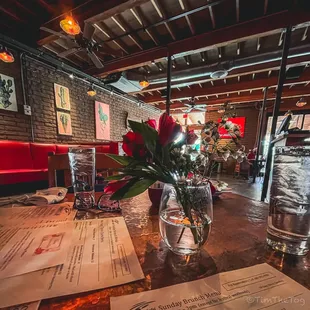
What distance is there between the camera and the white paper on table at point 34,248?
1.00ft

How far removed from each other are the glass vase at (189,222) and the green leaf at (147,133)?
0.11 metres

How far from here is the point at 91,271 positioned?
0.30m

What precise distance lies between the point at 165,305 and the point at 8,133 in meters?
3.59

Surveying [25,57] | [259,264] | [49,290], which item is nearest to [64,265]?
[49,290]

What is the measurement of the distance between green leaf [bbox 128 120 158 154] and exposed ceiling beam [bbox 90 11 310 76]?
A: 2.90m

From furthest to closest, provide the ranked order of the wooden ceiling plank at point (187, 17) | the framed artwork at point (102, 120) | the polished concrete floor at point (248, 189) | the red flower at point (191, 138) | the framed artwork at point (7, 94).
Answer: the framed artwork at point (102, 120), the polished concrete floor at point (248, 189), the framed artwork at point (7, 94), the wooden ceiling plank at point (187, 17), the red flower at point (191, 138)

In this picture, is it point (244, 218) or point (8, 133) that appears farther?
point (8, 133)

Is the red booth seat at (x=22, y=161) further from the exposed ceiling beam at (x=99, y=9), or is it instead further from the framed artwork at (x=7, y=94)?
the exposed ceiling beam at (x=99, y=9)

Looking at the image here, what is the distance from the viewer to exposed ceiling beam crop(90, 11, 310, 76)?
83.5 inches

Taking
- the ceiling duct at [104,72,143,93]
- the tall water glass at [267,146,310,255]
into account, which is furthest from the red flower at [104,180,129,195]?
the ceiling duct at [104,72,143,93]

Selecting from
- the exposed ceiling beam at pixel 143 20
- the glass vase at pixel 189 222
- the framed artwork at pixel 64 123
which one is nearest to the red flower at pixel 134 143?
the glass vase at pixel 189 222

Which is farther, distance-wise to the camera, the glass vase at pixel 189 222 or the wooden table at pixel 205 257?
the glass vase at pixel 189 222

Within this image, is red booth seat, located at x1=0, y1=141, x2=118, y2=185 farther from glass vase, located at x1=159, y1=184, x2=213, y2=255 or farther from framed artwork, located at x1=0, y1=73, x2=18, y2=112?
glass vase, located at x1=159, y1=184, x2=213, y2=255

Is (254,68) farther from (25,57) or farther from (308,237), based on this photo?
(25,57)
